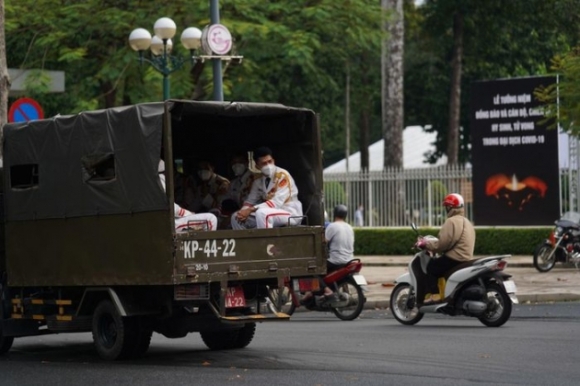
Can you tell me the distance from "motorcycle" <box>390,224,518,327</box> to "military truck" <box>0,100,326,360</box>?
2761mm

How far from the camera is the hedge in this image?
35.3 meters

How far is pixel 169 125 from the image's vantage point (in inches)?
523

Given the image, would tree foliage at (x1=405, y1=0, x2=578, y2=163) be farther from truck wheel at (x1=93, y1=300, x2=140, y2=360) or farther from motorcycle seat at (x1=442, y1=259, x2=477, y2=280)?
truck wheel at (x1=93, y1=300, x2=140, y2=360)

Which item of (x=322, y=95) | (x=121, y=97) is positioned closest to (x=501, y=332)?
(x=121, y=97)

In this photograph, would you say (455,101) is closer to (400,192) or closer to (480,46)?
(480,46)

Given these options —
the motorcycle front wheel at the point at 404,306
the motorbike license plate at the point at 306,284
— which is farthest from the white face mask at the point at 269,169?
the motorcycle front wheel at the point at 404,306

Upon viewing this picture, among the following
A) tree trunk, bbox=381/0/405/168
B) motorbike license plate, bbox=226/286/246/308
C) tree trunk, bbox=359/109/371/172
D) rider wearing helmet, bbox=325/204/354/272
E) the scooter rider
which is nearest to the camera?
motorbike license plate, bbox=226/286/246/308

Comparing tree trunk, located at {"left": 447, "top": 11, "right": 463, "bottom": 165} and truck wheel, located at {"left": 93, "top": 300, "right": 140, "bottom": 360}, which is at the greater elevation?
tree trunk, located at {"left": 447, "top": 11, "right": 463, "bottom": 165}

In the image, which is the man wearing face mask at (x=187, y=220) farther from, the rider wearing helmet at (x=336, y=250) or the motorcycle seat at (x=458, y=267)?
the rider wearing helmet at (x=336, y=250)

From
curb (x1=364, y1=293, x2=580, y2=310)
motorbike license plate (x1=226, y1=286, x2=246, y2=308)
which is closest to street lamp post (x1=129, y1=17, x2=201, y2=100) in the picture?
curb (x1=364, y1=293, x2=580, y2=310)

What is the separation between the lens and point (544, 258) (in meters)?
29.3

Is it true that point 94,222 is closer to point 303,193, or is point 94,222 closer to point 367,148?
point 303,193

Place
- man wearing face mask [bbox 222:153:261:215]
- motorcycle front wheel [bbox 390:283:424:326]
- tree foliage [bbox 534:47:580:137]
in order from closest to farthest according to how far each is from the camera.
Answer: man wearing face mask [bbox 222:153:261:215] < motorcycle front wheel [bbox 390:283:424:326] < tree foliage [bbox 534:47:580:137]

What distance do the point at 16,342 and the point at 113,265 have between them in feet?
13.1
